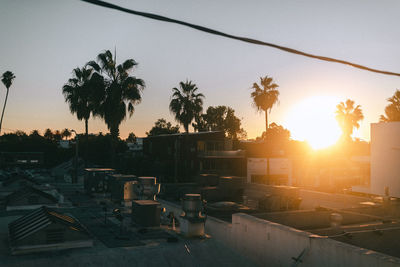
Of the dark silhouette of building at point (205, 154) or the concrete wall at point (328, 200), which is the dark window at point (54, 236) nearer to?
the concrete wall at point (328, 200)

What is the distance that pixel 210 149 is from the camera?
48750mm

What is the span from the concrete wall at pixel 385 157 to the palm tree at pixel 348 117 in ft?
104

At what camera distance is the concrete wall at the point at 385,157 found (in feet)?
98.7

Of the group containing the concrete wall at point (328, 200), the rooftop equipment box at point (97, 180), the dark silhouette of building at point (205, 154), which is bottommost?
the concrete wall at point (328, 200)

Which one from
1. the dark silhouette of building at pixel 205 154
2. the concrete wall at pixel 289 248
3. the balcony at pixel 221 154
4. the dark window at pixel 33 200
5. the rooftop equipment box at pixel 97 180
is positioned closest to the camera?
the concrete wall at pixel 289 248

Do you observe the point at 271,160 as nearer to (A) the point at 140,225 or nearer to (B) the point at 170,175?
(B) the point at 170,175

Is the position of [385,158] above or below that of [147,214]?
above

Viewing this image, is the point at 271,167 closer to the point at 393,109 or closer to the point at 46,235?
the point at 393,109

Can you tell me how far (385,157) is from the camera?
30.9 metres

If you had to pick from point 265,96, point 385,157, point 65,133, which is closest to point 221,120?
point 265,96

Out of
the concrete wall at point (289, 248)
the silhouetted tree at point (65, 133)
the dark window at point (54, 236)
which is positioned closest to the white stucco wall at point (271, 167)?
the concrete wall at point (289, 248)

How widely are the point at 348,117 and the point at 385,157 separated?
33.4 metres

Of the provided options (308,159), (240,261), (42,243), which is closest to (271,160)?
(308,159)

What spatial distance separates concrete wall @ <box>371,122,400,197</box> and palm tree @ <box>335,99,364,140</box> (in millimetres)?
31549
